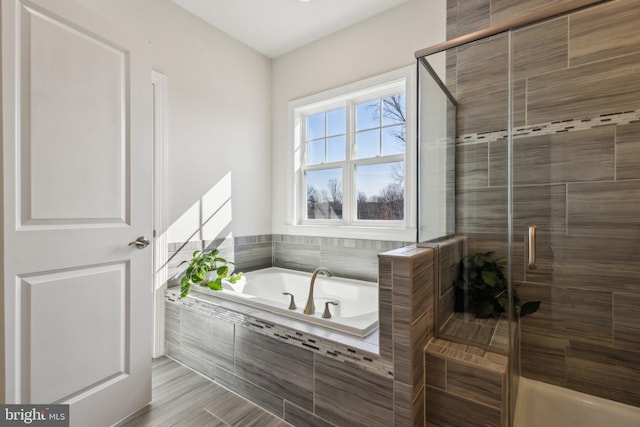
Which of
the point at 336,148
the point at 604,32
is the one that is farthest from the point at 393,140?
the point at 604,32

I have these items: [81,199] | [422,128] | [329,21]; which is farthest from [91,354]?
[329,21]

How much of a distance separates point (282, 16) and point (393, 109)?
122 centimetres

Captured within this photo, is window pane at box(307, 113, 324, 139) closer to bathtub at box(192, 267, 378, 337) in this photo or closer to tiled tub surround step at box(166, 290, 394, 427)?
bathtub at box(192, 267, 378, 337)

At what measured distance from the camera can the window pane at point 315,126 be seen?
303 centimetres

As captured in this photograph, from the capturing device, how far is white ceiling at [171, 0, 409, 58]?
92.4 inches

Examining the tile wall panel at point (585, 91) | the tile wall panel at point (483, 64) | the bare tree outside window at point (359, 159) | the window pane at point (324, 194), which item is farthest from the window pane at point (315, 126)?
the tile wall panel at point (585, 91)

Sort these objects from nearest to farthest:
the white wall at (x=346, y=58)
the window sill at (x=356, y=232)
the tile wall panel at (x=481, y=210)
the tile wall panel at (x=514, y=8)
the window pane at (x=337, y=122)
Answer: the tile wall panel at (x=481, y=210), the tile wall panel at (x=514, y=8), the white wall at (x=346, y=58), the window sill at (x=356, y=232), the window pane at (x=337, y=122)

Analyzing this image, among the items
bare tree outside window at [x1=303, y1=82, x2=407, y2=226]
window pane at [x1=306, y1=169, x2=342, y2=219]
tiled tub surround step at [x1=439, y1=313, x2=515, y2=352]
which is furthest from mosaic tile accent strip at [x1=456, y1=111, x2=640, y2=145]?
window pane at [x1=306, y1=169, x2=342, y2=219]

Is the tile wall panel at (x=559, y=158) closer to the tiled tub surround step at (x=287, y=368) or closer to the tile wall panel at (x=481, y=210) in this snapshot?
the tile wall panel at (x=481, y=210)

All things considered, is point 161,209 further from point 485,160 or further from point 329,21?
point 485,160

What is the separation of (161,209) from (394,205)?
1.86 metres

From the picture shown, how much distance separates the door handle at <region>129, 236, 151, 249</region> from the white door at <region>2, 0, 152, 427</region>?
22 mm

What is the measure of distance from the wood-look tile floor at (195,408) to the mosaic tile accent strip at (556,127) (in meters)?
2.02

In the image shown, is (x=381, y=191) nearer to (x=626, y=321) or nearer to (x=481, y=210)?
(x=481, y=210)
